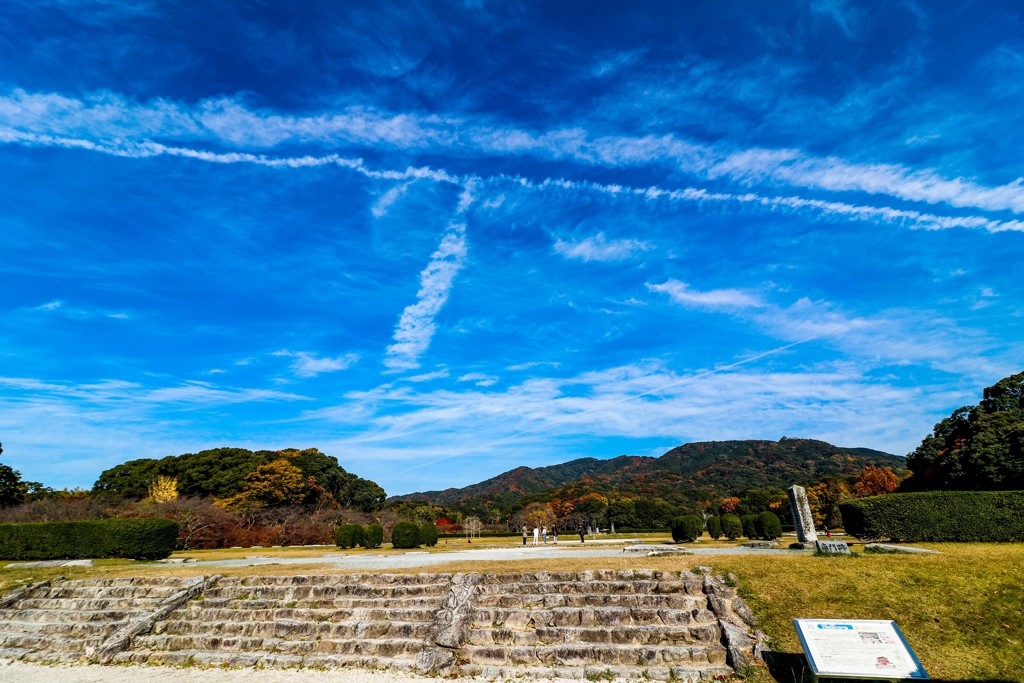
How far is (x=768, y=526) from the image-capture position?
27.4 meters

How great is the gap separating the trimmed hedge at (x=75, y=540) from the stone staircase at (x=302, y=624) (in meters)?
11.9

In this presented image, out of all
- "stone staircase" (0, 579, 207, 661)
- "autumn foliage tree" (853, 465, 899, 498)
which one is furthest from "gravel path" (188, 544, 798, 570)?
"autumn foliage tree" (853, 465, 899, 498)

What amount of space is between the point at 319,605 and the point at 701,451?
132502mm

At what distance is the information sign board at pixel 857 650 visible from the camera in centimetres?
682

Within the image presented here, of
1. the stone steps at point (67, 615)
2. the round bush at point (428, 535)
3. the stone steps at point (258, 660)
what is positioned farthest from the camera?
the round bush at point (428, 535)

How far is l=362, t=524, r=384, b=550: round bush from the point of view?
29.8 metres

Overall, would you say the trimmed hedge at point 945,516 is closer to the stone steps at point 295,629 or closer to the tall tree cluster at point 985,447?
the tall tree cluster at point 985,447

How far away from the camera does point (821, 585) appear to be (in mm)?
10336

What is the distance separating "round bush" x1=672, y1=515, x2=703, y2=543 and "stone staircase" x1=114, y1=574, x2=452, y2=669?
18.9 meters

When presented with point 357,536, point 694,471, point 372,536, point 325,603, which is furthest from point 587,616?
point 694,471

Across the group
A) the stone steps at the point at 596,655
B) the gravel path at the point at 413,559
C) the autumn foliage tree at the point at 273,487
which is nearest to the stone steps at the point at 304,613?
the stone steps at the point at 596,655

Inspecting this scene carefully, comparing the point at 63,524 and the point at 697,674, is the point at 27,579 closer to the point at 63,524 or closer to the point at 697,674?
the point at 63,524

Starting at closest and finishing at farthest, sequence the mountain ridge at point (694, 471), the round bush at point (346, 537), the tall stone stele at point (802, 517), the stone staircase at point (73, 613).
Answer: the stone staircase at point (73, 613) < the tall stone stele at point (802, 517) < the round bush at point (346, 537) < the mountain ridge at point (694, 471)

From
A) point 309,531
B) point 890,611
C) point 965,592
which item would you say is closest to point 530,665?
point 890,611
